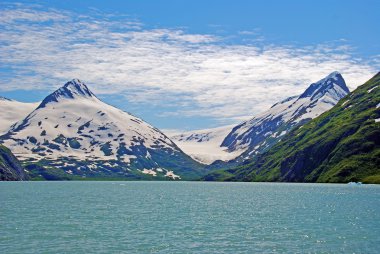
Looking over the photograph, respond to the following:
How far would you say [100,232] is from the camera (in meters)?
86.5

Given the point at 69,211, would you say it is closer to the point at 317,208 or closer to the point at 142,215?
the point at 142,215

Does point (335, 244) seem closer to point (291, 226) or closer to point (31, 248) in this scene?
point (291, 226)

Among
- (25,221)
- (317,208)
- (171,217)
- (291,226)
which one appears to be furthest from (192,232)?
(317,208)

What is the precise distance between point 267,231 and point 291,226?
9.78m

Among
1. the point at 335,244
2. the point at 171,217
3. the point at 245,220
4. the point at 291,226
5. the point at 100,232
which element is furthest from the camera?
the point at 171,217

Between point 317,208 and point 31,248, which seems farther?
point 317,208

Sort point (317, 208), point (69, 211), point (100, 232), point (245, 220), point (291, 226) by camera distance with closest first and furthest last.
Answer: point (100, 232), point (291, 226), point (245, 220), point (69, 211), point (317, 208)

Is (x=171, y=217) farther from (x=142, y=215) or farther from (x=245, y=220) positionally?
(x=245, y=220)

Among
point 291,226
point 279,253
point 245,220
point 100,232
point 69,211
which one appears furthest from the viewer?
point 69,211

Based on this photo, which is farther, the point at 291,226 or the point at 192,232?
the point at 291,226

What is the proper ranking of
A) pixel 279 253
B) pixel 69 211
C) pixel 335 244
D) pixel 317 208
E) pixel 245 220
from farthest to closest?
1. pixel 317 208
2. pixel 69 211
3. pixel 245 220
4. pixel 335 244
5. pixel 279 253

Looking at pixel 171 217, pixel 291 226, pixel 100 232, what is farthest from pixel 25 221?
pixel 291 226

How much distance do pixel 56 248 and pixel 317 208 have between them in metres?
89.2

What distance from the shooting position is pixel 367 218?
10950cm
